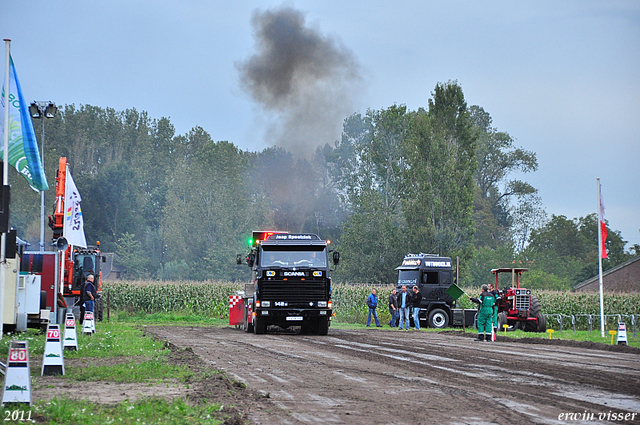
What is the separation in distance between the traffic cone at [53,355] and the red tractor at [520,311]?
2390 cm

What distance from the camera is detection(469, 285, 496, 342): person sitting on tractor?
79.9 feet

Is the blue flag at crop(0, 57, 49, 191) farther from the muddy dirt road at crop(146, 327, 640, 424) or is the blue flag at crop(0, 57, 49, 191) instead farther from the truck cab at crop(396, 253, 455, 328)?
the truck cab at crop(396, 253, 455, 328)

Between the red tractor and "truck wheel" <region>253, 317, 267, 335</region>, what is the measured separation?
11982mm

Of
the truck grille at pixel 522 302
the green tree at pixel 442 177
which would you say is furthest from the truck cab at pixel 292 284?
the green tree at pixel 442 177

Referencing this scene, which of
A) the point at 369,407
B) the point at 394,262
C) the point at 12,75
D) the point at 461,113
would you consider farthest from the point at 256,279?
the point at 461,113

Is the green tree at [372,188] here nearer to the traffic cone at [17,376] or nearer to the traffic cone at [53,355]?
the traffic cone at [53,355]

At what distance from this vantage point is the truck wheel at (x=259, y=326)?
2537cm

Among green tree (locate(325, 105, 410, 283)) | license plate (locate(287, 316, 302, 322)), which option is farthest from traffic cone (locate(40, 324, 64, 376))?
green tree (locate(325, 105, 410, 283))

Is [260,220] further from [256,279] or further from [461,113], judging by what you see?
[256,279]

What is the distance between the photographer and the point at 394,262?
58.5m

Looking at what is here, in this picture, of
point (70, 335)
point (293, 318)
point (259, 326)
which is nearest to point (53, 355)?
point (70, 335)

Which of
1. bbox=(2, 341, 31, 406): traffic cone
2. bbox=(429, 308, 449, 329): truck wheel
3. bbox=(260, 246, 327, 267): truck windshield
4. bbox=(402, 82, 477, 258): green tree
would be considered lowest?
bbox=(429, 308, 449, 329): truck wheel

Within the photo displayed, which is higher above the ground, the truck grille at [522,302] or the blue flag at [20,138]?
the blue flag at [20,138]

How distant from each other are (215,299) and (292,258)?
769 inches
